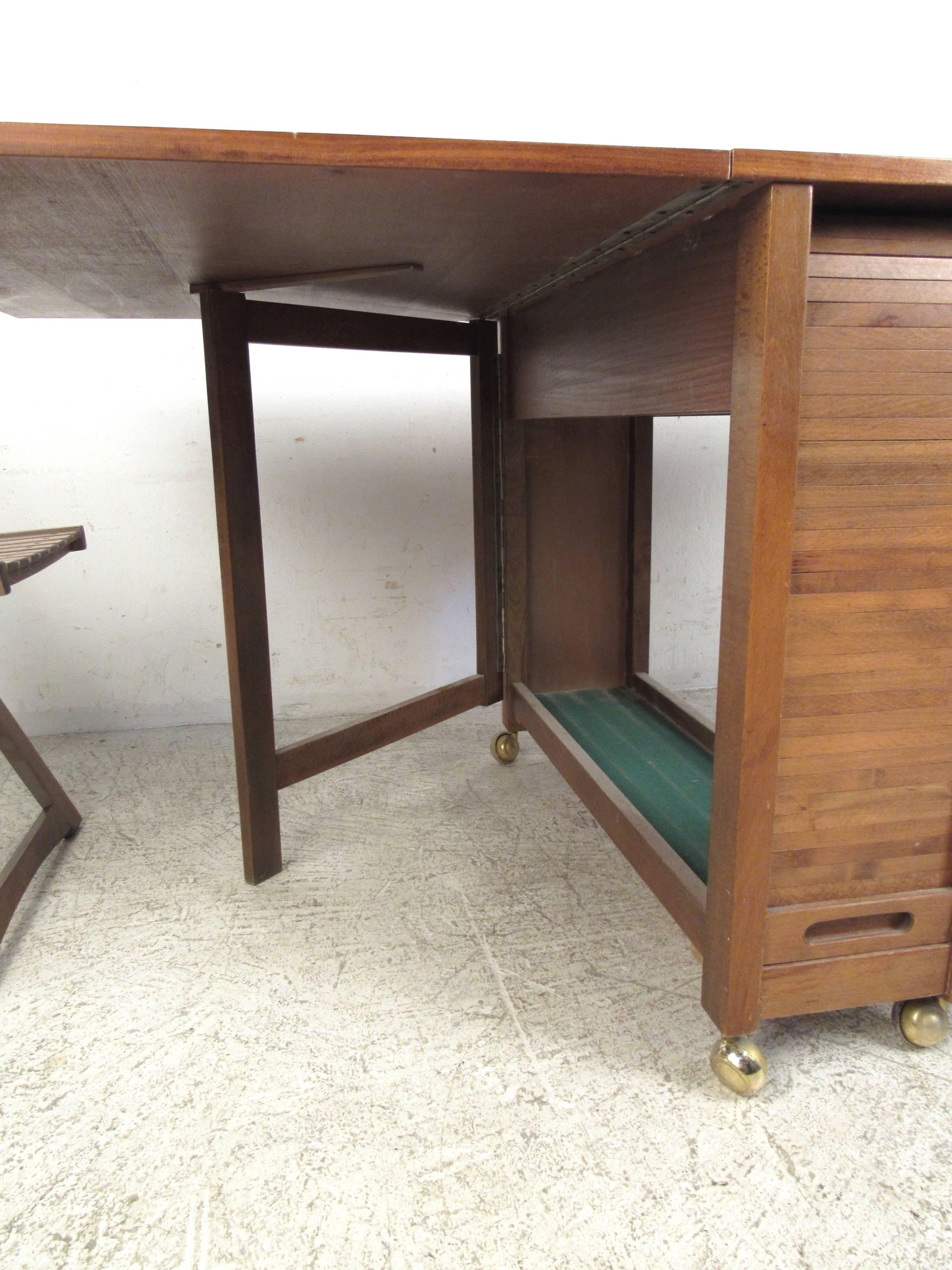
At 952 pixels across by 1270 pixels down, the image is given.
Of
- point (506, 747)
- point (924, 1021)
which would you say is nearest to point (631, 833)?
point (924, 1021)

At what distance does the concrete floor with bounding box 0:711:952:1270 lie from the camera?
37.9 inches

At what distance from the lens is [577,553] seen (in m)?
2.29

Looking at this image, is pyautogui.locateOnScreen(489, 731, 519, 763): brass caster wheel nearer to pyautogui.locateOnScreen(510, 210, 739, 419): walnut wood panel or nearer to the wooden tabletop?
pyautogui.locateOnScreen(510, 210, 739, 419): walnut wood panel

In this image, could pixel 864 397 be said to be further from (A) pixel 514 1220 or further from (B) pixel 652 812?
(A) pixel 514 1220

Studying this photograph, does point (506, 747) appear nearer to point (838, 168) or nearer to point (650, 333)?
point (650, 333)

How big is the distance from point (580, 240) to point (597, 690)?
135cm

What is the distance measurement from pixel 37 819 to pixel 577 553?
1442 millimetres

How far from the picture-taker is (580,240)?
4.14 feet

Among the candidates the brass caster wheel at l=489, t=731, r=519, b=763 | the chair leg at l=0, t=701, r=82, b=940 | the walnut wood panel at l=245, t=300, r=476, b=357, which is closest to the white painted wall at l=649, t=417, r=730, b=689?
the brass caster wheel at l=489, t=731, r=519, b=763

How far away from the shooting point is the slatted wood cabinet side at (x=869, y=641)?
101 cm

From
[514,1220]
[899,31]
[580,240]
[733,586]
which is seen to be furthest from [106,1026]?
[899,31]

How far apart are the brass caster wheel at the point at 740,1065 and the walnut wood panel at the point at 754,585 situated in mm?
29

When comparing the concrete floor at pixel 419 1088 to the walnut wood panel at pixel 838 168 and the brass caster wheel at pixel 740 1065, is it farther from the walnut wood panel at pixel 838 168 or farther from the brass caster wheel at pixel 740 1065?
the walnut wood panel at pixel 838 168

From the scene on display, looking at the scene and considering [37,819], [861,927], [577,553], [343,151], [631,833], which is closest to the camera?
[343,151]
